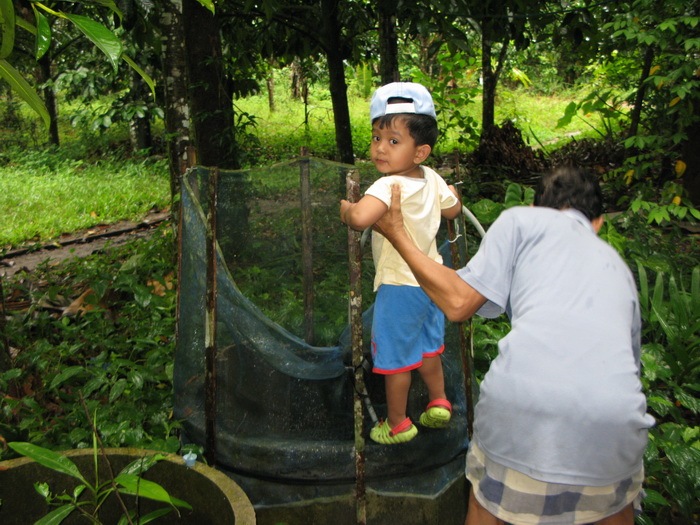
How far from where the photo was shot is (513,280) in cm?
155

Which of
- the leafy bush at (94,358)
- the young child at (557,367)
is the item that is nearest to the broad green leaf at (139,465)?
the leafy bush at (94,358)

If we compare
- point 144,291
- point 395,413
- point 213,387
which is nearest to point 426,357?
point 395,413

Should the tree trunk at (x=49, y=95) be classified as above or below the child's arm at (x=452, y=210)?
above

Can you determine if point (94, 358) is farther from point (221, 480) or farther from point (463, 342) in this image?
point (463, 342)

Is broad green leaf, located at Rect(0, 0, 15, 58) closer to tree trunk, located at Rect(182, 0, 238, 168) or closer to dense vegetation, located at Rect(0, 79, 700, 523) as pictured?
dense vegetation, located at Rect(0, 79, 700, 523)

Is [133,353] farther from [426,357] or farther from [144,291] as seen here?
[426,357]

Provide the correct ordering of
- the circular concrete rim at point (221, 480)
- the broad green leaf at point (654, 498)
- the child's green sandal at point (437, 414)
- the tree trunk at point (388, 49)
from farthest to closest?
1. the tree trunk at point (388, 49)
2. the broad green leaf at point (654, 498)
3. the child's green sandal at point (437, 414)
4. the circular concrete rim at point (221, 480)

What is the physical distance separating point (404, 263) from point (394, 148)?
0.34 meters

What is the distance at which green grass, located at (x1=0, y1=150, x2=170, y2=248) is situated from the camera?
687cm

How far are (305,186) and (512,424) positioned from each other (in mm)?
1172

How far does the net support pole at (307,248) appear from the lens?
234 cm

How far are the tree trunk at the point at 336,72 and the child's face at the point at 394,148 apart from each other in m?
3.37

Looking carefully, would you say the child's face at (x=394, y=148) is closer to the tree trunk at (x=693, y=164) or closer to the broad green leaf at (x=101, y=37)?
the broad green leaf at (x=101, y=37)

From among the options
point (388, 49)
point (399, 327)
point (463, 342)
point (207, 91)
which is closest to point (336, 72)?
point (388, 49)
